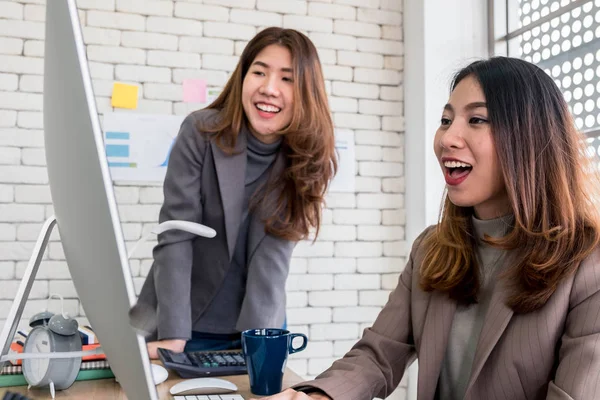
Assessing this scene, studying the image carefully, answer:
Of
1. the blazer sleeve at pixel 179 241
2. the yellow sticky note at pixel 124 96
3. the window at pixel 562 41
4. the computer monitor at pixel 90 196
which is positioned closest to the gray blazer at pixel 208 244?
the blazer sleeve at pixel 179 241

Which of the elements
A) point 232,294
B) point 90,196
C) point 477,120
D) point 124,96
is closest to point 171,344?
point 232,294

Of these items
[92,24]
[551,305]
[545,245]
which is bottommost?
[551,305]

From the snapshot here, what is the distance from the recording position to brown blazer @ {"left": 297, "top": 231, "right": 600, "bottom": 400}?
2.97 feet

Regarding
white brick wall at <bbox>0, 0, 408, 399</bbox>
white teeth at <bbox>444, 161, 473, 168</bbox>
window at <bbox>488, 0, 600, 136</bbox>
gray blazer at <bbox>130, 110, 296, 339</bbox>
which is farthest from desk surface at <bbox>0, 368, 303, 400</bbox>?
window at <bbox>488, 0, 600, 136</bbox>

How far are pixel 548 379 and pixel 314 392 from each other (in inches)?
15.7

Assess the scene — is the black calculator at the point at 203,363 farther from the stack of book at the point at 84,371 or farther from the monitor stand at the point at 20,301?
the monitor stand at the point at 20,301

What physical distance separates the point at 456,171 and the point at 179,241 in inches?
28.7

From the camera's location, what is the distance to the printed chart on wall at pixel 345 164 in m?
3.04

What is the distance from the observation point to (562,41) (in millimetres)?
2600

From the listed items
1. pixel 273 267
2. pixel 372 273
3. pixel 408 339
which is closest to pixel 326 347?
pixel 372 273

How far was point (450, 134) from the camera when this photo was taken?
1.16 m

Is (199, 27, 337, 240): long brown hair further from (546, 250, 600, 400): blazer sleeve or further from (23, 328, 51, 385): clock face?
(546, 250, 600, 400): blazer sleeve

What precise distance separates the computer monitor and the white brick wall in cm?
225

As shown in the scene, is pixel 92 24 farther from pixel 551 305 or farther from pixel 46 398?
pixel 551 305
